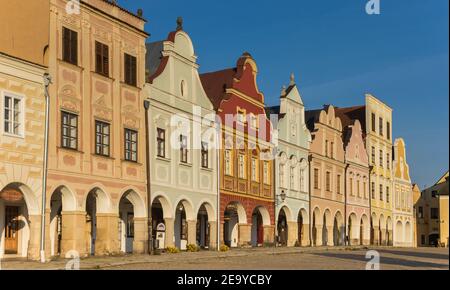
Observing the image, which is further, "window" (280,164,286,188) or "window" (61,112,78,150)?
"window" (280,164,286,188)

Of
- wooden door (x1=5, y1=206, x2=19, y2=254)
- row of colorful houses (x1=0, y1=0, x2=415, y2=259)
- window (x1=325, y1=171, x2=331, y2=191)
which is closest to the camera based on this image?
row of colorful houses (x1=0, y1=0, x2=415, y2=259)

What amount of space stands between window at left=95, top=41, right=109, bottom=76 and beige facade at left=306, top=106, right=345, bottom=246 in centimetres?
2332

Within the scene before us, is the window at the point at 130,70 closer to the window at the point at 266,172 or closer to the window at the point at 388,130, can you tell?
the window at the point at 266,172

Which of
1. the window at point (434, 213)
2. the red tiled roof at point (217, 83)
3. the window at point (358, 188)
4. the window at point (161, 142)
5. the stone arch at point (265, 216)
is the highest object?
the red tiled roof at point (217, 83)

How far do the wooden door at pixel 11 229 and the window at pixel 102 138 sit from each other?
4.03 metres

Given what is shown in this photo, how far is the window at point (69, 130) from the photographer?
3066 centimetres

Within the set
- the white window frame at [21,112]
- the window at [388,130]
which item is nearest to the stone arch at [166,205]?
the white window frame at [21,112]

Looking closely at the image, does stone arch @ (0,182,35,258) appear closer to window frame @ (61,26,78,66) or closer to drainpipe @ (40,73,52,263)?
drainpipe @ (40,73,52,263)

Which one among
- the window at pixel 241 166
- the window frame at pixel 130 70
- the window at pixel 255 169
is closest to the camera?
the window frame at pixel 130 70

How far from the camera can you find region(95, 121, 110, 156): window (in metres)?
32.5

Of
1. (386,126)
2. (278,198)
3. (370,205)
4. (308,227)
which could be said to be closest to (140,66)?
(278,198)

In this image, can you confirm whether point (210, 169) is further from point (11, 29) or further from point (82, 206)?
point (11, 29)

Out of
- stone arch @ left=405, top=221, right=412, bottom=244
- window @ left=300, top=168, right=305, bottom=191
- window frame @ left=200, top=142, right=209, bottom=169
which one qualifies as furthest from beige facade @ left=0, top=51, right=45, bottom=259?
stone arch @ left=405, top=221, right=412, bottom=244

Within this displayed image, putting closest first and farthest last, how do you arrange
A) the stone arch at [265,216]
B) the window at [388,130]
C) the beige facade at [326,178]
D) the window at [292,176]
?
1. the stone arch at [265,216]
2. the window at [292,176]
3. the beige facade at [326,178]
4. the window at [388,130]
